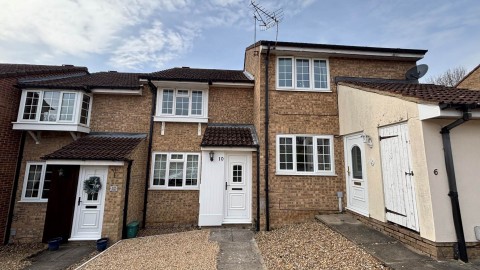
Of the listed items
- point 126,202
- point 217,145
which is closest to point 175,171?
point 126,202

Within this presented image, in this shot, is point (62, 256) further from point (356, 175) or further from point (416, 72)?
point (416, 72)

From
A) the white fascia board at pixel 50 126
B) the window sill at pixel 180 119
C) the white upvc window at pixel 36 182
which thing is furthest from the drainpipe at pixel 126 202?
the white upvc window at pixel 36 182

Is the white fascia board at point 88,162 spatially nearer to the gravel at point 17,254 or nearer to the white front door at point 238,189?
the gravel at point 17,254

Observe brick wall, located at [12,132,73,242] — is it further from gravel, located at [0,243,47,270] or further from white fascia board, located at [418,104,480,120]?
white fascia board, located at [418,104,480,120]

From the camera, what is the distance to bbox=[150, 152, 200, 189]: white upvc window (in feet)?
28.1

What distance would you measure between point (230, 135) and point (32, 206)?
8491mm

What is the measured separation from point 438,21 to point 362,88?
5.93 meters

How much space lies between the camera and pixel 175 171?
8.73m

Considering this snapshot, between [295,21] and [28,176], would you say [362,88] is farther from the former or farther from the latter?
[28,176]

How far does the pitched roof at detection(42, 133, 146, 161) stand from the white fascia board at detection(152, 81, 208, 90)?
2.37 meters

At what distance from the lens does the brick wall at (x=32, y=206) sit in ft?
26.1

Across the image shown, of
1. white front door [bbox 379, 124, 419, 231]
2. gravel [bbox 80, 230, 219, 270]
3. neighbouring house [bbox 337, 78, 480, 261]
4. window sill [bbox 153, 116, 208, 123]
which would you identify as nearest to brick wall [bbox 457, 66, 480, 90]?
neighbouring house [bbox 337, 78, 480, 261]

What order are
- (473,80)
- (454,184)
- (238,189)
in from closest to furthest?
(454,184) → (238,189) → (473,80)

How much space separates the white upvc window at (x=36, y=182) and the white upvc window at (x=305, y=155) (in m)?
9.47
